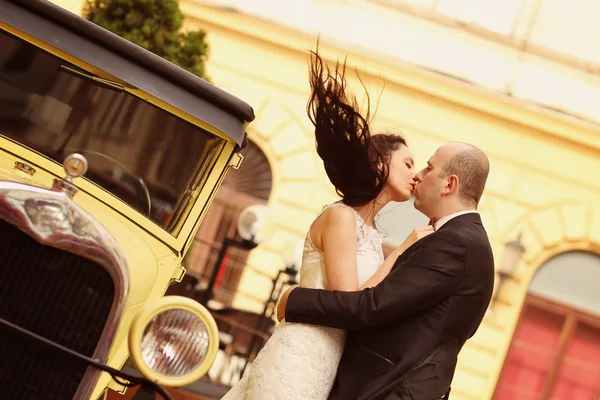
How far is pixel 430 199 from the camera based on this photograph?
3191 millimetres

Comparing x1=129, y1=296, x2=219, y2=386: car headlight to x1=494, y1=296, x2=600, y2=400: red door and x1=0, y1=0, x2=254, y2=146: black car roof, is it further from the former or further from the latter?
x1=494, y1=296, x2=600, y2=400: red door

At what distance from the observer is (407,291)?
2.92 metres

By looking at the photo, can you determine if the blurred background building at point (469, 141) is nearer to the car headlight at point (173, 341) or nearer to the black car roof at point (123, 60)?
the black car roof at point (123, 60)

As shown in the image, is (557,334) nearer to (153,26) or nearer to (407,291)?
(153,26)

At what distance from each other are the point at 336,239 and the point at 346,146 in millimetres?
379

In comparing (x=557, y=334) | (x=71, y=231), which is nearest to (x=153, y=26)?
(x=71, y=231)

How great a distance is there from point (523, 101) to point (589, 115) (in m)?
1.00

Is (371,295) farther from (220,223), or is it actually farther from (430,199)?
(220,223)

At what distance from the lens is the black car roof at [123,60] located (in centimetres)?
345

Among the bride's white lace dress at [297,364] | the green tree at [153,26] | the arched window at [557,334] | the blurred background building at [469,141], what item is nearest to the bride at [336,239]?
the bride's white lace dress at [297,364]

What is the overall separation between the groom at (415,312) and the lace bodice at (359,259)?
198 millimetres

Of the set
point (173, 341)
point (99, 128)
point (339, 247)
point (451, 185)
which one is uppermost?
point (451, 185)

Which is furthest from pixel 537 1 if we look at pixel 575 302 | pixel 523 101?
pixel 575 302

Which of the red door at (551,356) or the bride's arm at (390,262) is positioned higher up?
the red door at (551,356)
